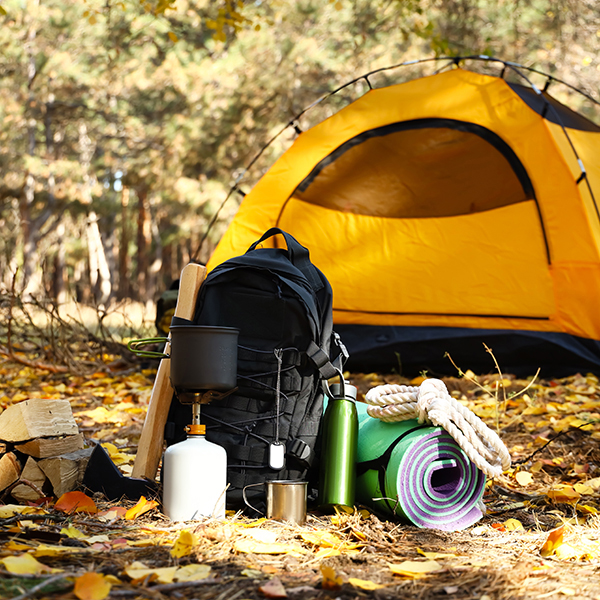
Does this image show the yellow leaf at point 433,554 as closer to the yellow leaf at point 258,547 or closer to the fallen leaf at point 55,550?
the yellow leaf at point 258,547

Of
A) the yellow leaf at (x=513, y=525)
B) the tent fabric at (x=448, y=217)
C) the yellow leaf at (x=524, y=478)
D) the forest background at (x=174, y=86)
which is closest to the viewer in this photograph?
the yellow leaf at (x=513, y=525)

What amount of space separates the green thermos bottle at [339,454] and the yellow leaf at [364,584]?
52cm

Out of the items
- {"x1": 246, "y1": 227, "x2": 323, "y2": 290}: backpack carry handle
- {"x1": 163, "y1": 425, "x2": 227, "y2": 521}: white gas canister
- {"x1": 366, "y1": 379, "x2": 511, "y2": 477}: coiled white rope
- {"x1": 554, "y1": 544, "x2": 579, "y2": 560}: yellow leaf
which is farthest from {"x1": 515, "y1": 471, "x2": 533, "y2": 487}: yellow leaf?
{"x1": 163, "y1": 425, "x2": 227, "y2": 521}: white gas canister

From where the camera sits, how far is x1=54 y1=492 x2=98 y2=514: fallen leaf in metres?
1.80

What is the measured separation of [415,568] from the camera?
1.46m

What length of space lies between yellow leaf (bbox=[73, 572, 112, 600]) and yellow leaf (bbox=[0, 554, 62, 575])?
0.13 metres

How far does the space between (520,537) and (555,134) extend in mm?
3175

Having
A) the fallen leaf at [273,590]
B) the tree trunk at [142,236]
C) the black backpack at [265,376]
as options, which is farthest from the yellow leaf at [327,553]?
the tree trunk at [142,236]

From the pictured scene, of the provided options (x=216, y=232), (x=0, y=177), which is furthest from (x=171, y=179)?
(x=0, y=177)

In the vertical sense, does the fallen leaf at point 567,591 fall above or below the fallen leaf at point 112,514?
above

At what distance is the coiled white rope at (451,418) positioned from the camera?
6.06 ft

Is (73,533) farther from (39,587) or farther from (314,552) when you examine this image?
(314,552)

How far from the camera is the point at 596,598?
1.31 meters

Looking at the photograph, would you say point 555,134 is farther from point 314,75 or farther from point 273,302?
point 314,75
